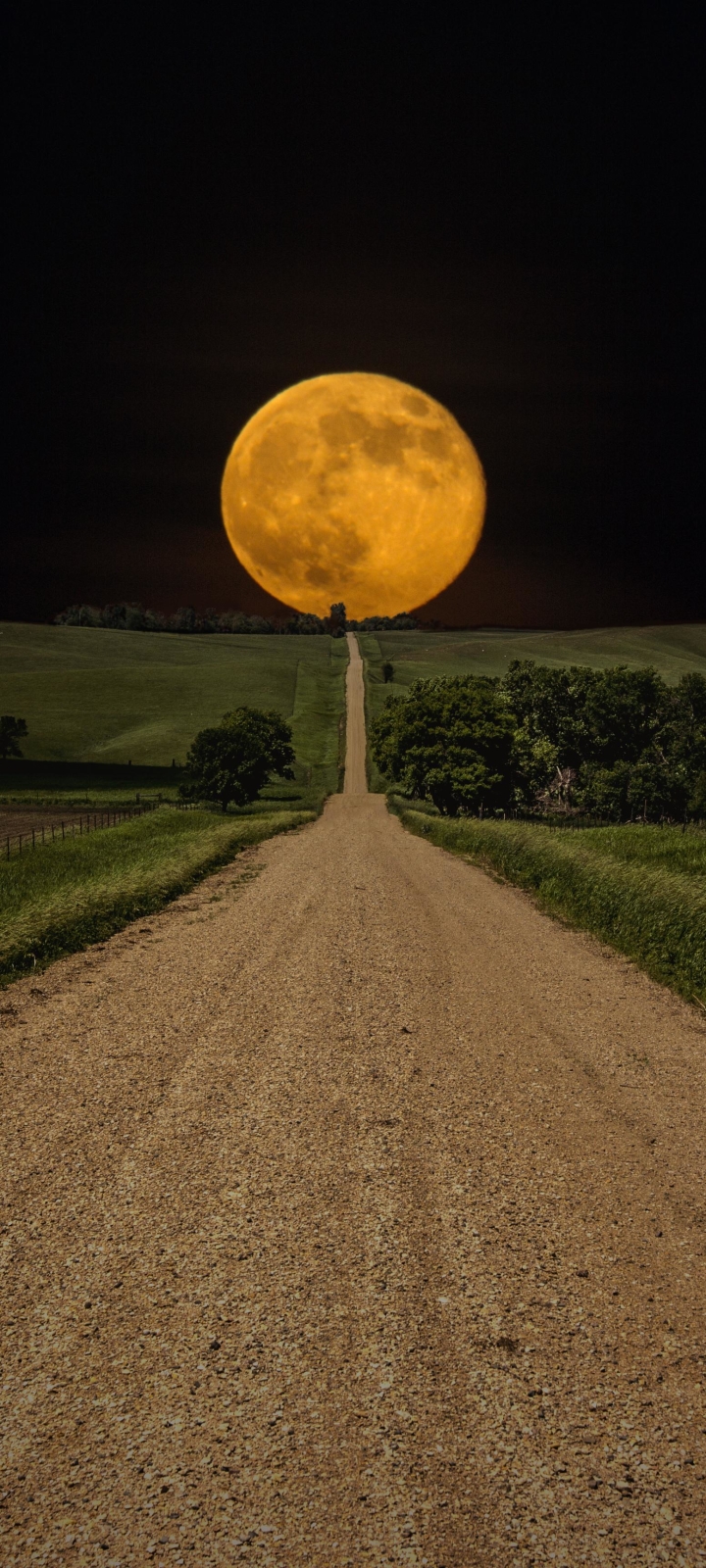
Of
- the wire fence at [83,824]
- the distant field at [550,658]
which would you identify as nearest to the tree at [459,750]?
the wire fence at [83,824]

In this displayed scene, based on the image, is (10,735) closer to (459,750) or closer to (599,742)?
(459,750)

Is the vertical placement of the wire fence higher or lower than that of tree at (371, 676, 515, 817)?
lower

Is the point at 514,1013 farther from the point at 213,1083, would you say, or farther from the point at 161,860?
the point at 161,860

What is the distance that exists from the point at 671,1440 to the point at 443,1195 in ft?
9.84

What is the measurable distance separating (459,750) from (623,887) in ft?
165

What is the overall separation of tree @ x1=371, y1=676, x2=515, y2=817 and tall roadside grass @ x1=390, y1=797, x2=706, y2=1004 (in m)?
30.9

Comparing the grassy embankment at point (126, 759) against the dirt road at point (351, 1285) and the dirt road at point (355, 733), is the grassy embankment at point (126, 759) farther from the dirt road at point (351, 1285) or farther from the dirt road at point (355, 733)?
the dirt road at point (351, 1285)

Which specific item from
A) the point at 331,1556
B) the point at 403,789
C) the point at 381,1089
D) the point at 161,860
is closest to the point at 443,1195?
the point at 381,1089

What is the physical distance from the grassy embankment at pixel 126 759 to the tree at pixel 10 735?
8.25ft

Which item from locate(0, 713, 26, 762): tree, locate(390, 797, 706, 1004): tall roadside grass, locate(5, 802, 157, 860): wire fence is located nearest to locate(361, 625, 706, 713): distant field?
locate(0, 713, 26, 762): tree

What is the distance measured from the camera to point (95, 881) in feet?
83.1

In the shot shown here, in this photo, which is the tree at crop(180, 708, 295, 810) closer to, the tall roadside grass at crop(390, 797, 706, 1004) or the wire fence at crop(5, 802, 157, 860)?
the wire fence at crop(5, 802, 157, 860)

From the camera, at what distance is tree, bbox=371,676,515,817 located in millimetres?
70812

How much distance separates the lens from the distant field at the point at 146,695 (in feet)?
368
